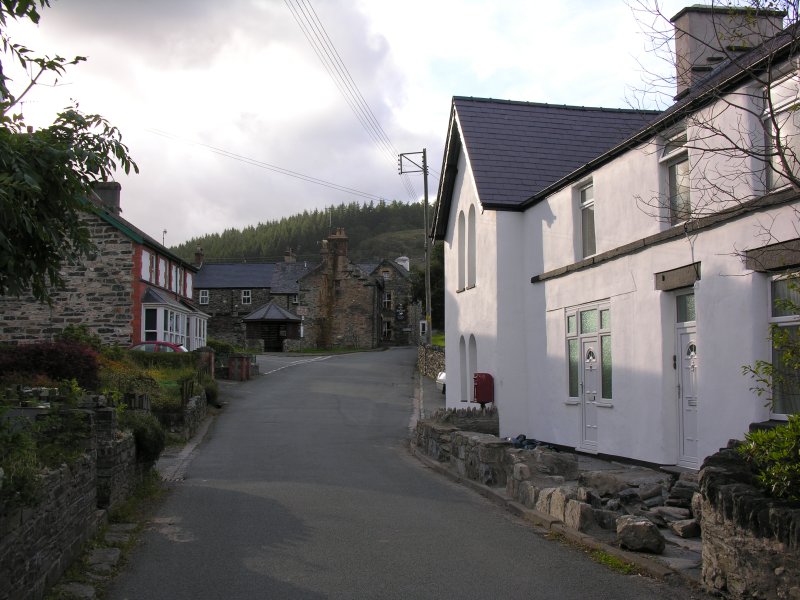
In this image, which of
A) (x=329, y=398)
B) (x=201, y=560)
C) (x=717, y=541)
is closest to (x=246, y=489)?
(x=201, y=560)

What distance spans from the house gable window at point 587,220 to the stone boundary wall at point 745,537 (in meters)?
9.26

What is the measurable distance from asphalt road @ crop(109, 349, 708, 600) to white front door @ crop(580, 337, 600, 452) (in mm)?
3331

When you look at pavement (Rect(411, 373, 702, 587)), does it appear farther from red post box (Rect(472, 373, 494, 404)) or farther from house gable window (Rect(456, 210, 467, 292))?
house gable window (Rect(456, 210, 467, 292))

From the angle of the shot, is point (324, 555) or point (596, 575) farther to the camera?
point (324, 555)

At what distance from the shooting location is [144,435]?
11938 millimetres

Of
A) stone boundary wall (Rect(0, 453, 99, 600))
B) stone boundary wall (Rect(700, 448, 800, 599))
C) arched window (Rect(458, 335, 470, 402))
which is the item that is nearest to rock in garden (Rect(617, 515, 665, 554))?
stone boundary wall (Rect(700, 448, 800, 599))

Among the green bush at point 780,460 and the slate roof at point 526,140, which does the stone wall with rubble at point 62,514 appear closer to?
the green bush at point 780,460

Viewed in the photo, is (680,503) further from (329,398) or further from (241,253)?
(241,253)

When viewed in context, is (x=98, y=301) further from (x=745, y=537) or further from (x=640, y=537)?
(x=745, y=537)

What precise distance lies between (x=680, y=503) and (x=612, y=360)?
4844 millimetres

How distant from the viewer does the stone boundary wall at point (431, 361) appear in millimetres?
36431

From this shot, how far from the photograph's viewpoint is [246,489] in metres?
12.7

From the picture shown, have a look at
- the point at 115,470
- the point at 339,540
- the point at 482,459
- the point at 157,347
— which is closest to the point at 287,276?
the point at 157,347

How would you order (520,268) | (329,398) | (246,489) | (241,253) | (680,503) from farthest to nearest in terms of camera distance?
(241,253)
(329,398)
(520,268)
(246,489)
(680,503)
